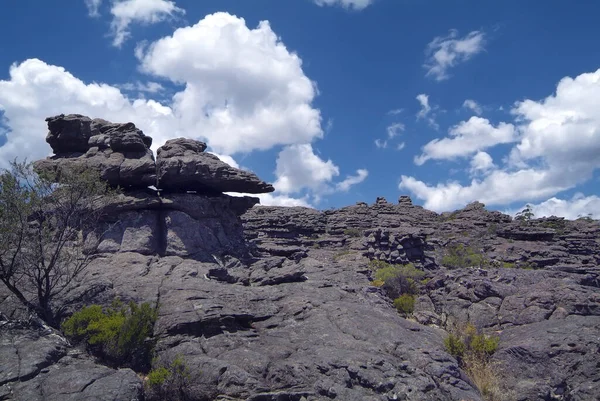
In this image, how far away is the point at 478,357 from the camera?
1666cm

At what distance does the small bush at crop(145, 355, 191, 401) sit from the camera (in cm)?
1266

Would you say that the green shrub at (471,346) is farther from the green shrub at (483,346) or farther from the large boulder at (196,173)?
the large boulder at (196,173)

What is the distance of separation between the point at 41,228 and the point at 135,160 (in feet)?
30.8

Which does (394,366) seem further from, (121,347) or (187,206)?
(187,206)

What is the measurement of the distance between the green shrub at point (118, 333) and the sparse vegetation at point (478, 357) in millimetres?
9704

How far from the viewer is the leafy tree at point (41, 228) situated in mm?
16875

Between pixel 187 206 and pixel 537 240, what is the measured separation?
45.1m

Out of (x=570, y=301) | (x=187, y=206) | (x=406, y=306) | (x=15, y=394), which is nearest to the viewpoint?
(x=15, y=394)

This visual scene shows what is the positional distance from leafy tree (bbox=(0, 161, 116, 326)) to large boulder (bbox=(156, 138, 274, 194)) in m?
5.89

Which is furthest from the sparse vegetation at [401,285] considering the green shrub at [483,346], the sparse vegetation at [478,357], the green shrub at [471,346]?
the green shrub at [483,346]

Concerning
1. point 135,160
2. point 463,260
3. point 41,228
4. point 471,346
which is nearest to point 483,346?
point 471,346

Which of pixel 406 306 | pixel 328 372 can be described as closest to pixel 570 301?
pixel 406 306

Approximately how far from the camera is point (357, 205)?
77.5 meters

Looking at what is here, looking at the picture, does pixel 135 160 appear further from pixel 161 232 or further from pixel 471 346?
pixel 471 346
